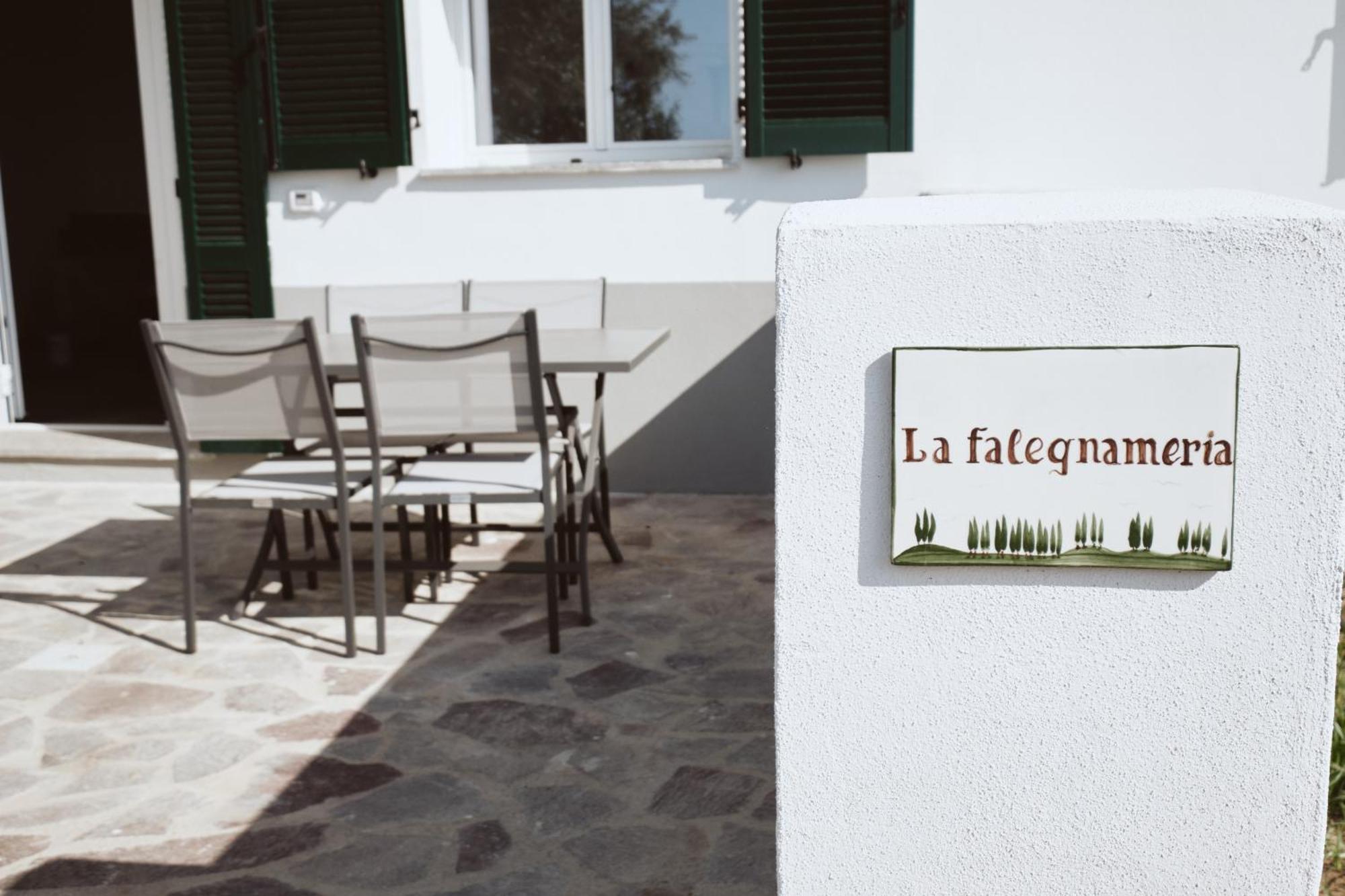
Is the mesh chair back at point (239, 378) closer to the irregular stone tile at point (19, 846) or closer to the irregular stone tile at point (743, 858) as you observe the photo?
the irregular stone tile at point (19, 846)

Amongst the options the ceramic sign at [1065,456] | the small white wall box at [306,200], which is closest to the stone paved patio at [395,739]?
the ceramic sign at [1065,456]

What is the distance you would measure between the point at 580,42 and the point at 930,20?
5.13ft

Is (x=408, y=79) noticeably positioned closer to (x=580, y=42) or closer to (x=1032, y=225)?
(x=580, y=42)

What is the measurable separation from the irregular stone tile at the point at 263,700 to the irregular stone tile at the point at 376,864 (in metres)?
0.81

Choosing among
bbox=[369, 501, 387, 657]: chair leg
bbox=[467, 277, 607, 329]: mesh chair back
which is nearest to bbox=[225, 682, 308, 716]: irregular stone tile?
bbox=[369, 501, 387, 657]: chair leg

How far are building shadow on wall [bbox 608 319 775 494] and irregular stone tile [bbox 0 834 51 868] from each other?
11.1ft

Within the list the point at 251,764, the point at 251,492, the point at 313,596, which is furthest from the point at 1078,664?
the point at 313,596

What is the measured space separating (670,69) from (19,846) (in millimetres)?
4199

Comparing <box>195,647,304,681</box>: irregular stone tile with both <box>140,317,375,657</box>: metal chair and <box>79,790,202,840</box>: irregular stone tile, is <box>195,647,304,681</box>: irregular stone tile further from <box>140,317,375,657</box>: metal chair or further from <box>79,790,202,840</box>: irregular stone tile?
<box>79,790,202,840</box>: irregular stone tile

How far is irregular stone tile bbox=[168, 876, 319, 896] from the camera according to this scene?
7.82 ft

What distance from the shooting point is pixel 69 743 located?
3.10 meters

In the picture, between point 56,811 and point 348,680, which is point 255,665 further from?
point 56,811

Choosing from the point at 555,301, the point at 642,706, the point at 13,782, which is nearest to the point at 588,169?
the point at 555,301

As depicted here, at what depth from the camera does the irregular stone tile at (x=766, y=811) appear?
8.71ft
